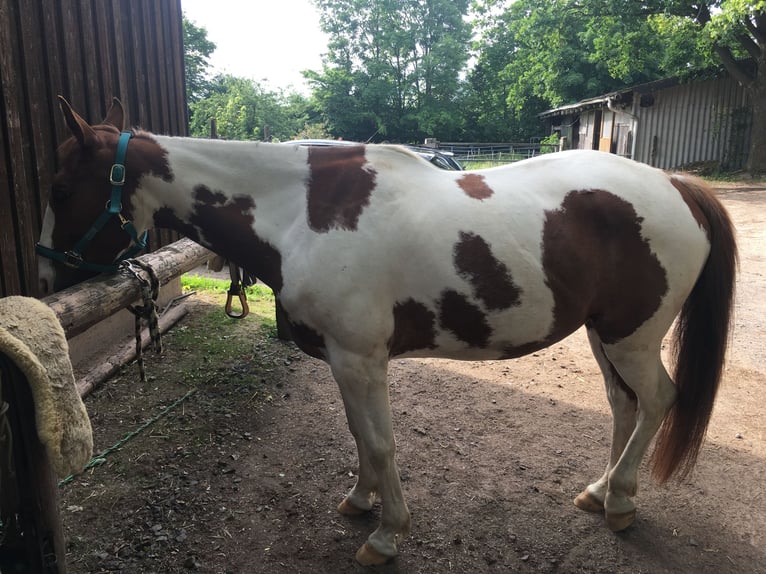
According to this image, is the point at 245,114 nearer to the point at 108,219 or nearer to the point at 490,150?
the point at 490,150

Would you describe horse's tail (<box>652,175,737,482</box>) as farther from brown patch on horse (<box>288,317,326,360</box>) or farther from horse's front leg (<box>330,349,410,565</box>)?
brown patch on horse (<box>288,317,326,360</box>)

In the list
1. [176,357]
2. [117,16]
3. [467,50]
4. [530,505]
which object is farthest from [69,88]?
[467,50]

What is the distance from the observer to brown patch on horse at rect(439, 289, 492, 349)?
7.19ft

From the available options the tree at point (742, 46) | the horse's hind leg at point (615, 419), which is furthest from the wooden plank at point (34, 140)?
the tree at point (742, 46)

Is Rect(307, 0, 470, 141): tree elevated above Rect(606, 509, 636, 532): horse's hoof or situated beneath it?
elevated above

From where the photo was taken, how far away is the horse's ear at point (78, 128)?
201 cm

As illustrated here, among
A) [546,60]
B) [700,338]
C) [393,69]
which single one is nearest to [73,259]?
[700,338]

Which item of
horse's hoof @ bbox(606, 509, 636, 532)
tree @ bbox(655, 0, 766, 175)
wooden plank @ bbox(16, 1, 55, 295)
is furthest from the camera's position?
tree @ bbox(655, 0, 766, 175)

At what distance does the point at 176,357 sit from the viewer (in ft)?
15.5

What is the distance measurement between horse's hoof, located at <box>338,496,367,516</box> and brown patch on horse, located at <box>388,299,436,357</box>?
2.97ft

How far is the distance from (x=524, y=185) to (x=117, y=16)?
4.01 meters

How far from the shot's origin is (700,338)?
8.55 feet

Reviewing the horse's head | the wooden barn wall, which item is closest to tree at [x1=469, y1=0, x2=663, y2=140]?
the wooden barn wall

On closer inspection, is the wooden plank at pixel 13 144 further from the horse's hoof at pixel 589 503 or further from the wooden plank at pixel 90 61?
the horse's hoof at pixel 589 503
